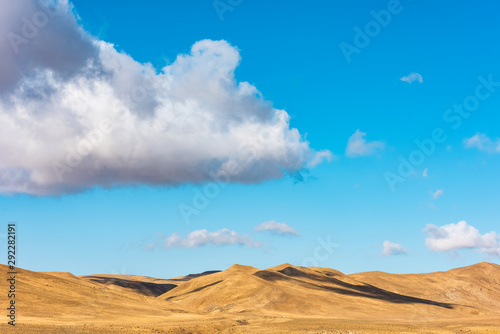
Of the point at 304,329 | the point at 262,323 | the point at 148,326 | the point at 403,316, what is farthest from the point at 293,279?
the point at 148,326

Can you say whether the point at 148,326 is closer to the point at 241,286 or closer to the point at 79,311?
the point at 79,311

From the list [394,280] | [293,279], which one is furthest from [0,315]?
[394,280]

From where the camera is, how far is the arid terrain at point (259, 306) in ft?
210

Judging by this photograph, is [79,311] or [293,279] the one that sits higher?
[293,279]

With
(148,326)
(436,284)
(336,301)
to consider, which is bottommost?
(148,326)

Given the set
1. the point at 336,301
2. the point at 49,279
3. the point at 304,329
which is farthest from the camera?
the point at 336,301

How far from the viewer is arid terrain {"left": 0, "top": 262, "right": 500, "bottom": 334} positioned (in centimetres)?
6406

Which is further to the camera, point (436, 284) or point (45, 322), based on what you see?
point (436, 284)

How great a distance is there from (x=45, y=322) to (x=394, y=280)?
514 ft

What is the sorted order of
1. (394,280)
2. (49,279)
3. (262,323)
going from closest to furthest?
(262,323) → (49,279) → (394,280)

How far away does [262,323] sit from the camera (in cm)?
7438

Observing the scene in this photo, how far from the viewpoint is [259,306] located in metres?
102

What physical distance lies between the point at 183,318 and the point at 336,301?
48.0m

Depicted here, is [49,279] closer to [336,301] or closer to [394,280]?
[336,301]
